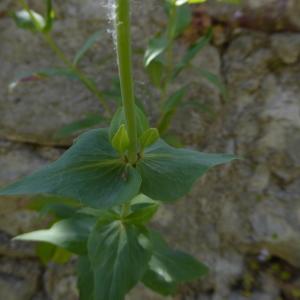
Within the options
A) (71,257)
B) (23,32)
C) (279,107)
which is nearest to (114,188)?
(71,257)

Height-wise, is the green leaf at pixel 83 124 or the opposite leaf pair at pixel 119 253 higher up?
the green leaf at pixel 83 124

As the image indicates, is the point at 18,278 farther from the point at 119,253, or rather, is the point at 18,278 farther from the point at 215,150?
the point at 215,150

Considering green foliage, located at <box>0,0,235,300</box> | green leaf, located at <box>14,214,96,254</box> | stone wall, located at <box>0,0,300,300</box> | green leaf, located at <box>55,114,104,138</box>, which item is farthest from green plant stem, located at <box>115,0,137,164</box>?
stone wall, located at <box>0,0,300,300</box>

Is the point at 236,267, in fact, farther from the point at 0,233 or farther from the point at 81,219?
the point at 0,233

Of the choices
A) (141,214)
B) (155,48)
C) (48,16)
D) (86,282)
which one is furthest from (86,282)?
(48,16)

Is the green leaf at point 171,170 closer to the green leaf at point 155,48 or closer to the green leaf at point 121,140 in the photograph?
the green leaf at point 121,140

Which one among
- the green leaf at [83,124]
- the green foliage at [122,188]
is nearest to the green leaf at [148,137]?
the green foliage at [122,188]
